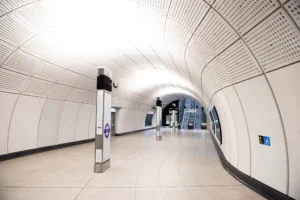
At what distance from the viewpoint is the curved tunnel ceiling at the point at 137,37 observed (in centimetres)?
282

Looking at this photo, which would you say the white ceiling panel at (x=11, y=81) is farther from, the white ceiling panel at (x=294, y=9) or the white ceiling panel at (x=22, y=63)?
the white ceiling panel at (x=294, y=9)

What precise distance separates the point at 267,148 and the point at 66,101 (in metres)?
9.61

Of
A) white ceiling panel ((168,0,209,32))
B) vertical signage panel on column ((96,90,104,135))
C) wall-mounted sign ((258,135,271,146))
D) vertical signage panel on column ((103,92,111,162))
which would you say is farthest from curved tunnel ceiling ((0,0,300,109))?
vertical signage panel on column ((103,92,111,162))

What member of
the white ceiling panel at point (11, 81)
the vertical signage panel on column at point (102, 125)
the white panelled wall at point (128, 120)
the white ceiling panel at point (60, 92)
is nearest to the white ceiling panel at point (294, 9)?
the vertical signage panel on column at point (102, 125)

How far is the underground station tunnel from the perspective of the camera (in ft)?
10.2

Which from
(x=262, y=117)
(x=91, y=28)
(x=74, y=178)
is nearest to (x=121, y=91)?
(x=91, y=28)

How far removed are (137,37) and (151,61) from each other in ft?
10.8

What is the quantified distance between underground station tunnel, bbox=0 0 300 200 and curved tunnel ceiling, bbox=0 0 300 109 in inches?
0.9

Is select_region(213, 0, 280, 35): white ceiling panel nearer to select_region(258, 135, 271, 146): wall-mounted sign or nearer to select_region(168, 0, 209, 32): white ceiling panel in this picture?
select_region(168, 0, 209, 32): white ceiling panel

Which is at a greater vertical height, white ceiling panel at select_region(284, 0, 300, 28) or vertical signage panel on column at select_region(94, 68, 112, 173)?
white ceiling panel at select_region(284, 0, 300, 28)

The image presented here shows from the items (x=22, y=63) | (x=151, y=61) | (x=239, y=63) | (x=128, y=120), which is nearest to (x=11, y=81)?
(x=22, y=63)

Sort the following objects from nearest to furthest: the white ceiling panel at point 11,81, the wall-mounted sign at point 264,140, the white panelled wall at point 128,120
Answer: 1. the wall-mounted sign at point 264,140
2. the white ceiling panel at point 11,81
3. the white panelled wall at point 128,120

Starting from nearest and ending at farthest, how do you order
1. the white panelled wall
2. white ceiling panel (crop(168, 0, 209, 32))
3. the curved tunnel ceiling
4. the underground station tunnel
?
the curved tunnel ceiling < the underground station tunnel < white ceiling panel (crop(168, 0, 209, 32)) < the white panelled wall

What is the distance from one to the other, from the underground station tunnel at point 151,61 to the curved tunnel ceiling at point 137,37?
0.02 metres
